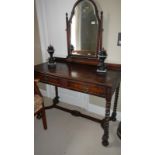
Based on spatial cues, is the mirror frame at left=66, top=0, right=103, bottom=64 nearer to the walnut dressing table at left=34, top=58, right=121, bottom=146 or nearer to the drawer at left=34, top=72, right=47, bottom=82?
the walnut dressing table at left=34, top=58, right=121, bottom=146

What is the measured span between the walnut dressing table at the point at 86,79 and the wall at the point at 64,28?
24 centimetres

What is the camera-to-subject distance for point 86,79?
1624mm

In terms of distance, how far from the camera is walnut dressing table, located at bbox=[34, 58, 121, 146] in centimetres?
154

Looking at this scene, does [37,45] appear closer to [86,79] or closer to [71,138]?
[86,79]

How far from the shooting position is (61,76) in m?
1.78

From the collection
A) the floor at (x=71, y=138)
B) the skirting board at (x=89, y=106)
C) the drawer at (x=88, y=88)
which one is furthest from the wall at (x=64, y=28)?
the drawer at (x=88, y=88)

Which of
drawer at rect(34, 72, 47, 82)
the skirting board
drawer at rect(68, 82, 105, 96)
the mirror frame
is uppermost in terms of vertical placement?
the mirror frame

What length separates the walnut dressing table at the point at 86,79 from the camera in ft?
5.07

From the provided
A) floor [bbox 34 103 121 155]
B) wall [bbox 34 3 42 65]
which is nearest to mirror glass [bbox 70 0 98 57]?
wall [bbox 34 3 42 65]

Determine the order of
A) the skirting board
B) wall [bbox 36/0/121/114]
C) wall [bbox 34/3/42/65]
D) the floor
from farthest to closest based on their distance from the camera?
wall [bbox 34/3/42/65] < the skirting board < wall [bbox 36/0/121/114] < the floor

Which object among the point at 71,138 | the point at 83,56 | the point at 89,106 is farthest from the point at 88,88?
the point at 89,106

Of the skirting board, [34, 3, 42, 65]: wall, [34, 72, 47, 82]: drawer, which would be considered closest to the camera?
[34, 72, 47, 82]: drawer

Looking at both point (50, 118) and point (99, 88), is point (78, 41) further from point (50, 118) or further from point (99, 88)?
point (50, 118)
